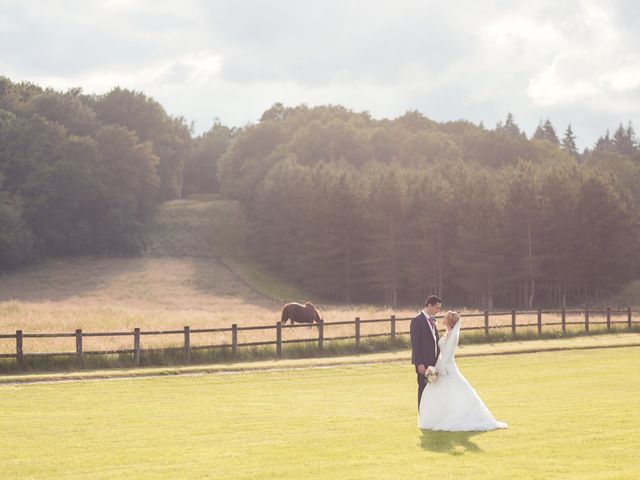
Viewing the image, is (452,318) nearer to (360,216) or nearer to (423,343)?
(423,343)

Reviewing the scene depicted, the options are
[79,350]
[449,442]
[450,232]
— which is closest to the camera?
[449,442]

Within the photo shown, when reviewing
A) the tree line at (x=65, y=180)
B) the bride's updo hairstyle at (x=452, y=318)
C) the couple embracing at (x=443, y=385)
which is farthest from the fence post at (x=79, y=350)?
the tree line at (x=65, y=180)

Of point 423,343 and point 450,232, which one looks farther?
point 450,232

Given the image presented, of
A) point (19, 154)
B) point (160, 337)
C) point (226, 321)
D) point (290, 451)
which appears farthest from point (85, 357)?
point (19, 154)

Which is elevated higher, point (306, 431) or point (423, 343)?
point (423, 343)

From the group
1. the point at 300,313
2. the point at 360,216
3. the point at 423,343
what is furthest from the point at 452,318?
the point at 360,216

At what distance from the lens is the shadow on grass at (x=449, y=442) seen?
1475cm

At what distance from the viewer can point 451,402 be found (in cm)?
1680

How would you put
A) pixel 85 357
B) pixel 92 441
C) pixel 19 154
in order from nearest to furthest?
pixel 92 441 < pixel 85 357 < pixel 19 154

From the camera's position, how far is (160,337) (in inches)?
1458

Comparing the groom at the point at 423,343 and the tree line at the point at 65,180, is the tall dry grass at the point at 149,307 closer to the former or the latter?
the tree line at the point at 65,180

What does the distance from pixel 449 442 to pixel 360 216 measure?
3184 inches

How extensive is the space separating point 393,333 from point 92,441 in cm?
2494

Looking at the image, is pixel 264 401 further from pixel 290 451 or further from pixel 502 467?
pixel 502 467
